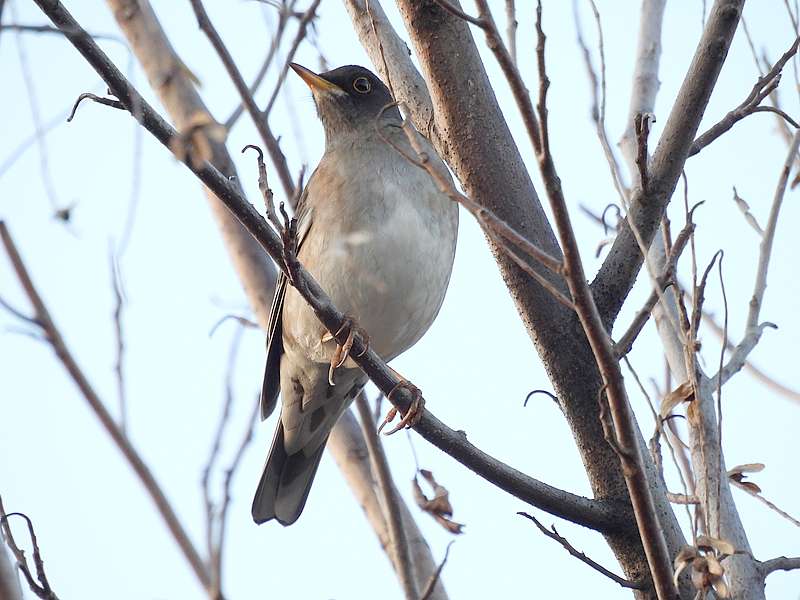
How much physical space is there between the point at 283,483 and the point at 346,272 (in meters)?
1.49

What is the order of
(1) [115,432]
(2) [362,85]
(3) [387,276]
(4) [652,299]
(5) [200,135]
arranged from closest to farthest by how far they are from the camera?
(1) [115,432] → (5) [200,135] → (4) [652,299] → (3) [387,276] → (2) [362,85]

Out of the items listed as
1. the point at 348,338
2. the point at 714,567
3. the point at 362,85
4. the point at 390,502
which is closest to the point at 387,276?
the point at 348,338

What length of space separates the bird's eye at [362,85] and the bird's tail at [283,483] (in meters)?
2.04

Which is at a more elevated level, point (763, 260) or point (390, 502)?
point (763, 260)

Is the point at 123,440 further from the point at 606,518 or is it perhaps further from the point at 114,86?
the point at 606,518

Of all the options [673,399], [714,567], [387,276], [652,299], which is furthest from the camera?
[387,276]

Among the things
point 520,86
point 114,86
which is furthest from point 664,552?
point 114,86

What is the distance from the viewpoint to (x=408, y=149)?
18.5ft

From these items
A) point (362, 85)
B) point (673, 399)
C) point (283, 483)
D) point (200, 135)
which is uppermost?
point (362, 85)

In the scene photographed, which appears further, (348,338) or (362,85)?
(362,85)

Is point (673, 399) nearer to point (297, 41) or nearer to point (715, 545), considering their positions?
point (715, 545)

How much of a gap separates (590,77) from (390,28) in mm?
1146

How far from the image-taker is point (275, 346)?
5.57m

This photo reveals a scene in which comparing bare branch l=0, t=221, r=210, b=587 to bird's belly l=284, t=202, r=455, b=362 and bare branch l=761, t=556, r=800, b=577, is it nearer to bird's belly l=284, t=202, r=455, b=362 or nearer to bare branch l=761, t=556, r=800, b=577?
bare branch l=761, t=556, r=800, b=577
